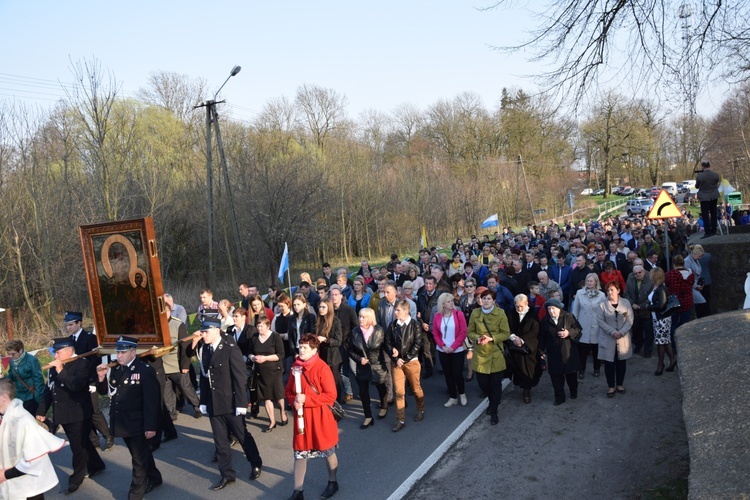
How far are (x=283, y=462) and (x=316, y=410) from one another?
1.59 metres

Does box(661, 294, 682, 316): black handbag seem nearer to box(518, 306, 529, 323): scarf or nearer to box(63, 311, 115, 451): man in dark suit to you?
box(518, 306, 529, 323): scarf

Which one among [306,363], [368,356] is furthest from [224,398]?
[368,356]

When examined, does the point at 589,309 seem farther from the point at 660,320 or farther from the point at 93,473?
the point at 93,473

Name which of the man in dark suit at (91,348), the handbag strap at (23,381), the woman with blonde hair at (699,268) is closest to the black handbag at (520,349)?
the woman with blonde hair at (699,268)

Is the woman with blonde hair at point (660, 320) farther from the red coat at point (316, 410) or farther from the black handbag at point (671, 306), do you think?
the red coat at point (316, 410)

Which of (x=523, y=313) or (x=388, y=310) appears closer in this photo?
(x=523, y=313)

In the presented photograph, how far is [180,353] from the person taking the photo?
8.42 meters


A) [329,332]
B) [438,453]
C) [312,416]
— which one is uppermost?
[329,332]

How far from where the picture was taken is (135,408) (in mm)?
6078

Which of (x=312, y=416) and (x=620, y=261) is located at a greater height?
(x=620, y=261)

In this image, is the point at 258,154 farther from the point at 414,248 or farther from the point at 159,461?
the point at 159,461

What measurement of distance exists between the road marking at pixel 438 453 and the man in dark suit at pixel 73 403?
3722 millimetres

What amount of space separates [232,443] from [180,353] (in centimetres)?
161

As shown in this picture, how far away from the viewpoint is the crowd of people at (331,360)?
609 centimetres
